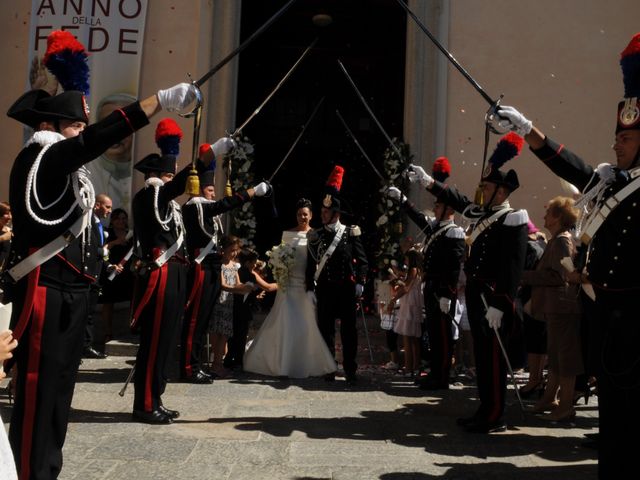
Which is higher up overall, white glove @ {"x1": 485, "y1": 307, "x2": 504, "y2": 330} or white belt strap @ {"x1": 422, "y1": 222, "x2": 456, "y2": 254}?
white belt strap @ {"x1": 422, "y1": 222, "x2": 456, "y2": 254}

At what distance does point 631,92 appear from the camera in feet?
12.6

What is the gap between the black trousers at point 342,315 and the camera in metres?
7.89

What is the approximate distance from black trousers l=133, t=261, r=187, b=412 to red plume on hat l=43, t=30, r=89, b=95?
2149mm

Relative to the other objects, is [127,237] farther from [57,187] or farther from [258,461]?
[57,187]

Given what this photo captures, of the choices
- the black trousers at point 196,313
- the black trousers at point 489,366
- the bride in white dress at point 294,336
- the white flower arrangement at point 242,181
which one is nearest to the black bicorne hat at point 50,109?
the black trousers at point 489,366

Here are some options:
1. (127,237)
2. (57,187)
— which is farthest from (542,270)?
(127,237)

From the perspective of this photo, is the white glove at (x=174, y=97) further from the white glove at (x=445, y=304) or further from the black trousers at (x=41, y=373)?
the white glove at (x=445, y=304)

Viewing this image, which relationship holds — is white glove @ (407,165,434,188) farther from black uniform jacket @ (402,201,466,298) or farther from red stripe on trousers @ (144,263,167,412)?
red stripe on trousers @ (144,263,167,412)

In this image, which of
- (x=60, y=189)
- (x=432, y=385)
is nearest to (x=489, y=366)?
(x=432, y=385)

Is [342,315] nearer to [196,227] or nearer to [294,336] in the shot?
[294,336]

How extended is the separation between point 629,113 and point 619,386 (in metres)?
1.33

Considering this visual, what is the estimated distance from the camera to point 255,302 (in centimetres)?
873

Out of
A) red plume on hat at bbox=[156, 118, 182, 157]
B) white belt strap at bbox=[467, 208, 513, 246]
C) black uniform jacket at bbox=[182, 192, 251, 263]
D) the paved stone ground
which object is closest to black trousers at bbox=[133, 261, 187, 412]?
the paved stone ground

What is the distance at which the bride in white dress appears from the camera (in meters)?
8.15
